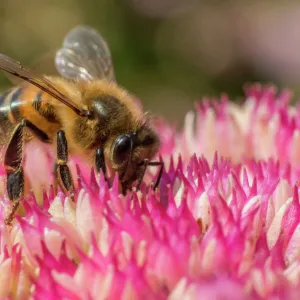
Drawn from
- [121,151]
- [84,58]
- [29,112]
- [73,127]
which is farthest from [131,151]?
[84,58]

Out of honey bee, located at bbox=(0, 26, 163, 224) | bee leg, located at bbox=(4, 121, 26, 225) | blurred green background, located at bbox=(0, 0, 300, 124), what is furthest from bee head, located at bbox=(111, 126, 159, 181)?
blurred green background, located at bbox=(0, 0, 300, 124)

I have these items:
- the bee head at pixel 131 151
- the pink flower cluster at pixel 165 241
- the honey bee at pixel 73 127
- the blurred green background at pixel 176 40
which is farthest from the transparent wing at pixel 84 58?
the blurred green background at pixel 176 40

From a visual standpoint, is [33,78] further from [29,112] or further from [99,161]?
[99,161]

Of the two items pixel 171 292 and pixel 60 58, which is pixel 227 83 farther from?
pixel 171 292

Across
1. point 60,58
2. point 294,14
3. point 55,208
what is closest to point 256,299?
point 55,208

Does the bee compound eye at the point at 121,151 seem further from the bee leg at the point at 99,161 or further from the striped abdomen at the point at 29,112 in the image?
the striped abdomen at the point at 29,112

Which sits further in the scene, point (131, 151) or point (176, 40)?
point (176, 40)
